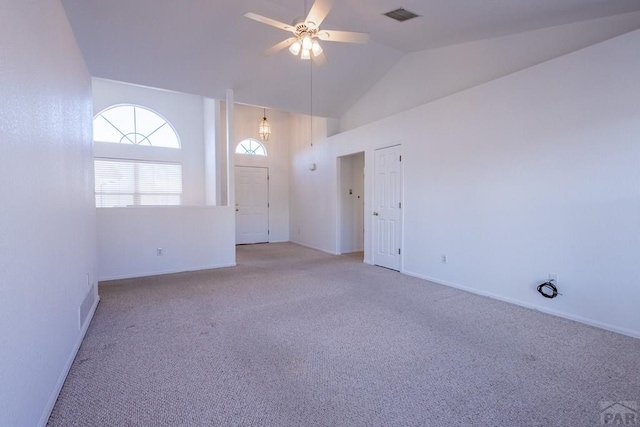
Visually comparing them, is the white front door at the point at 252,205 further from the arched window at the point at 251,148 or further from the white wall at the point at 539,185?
the white wall at the point at 539,185

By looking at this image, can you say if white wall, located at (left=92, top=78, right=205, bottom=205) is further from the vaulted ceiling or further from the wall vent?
the wall vent

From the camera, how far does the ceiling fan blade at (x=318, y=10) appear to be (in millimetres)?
2485

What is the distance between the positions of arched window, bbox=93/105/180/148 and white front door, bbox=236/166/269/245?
1.79 metres

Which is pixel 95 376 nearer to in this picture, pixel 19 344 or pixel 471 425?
pixel 19 344

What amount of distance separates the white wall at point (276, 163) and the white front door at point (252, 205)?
0.14m

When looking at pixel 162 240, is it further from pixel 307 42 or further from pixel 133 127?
pixel 307 42

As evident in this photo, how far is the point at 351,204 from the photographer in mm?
6613

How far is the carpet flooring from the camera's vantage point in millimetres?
1659

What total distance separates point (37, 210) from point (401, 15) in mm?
3888

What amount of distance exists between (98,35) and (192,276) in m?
3.42

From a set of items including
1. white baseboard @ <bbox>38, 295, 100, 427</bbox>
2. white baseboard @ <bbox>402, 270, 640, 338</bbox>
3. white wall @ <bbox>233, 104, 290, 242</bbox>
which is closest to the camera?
white baseboard @ <bbox>38, 295, 100, 427</bbox>

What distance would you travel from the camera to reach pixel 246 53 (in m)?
4.44

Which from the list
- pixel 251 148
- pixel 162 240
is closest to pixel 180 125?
pixel 251 148

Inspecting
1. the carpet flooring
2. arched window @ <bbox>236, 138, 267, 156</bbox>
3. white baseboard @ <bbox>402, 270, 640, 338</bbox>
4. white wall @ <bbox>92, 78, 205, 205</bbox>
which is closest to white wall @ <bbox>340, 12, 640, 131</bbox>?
white baseboard @ <bbox>402, 270, 640, 338</bbox>
